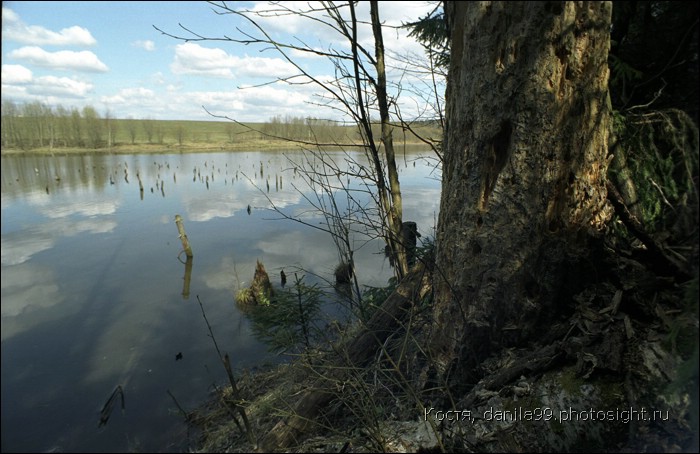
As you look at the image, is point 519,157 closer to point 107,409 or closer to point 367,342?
point 367,342

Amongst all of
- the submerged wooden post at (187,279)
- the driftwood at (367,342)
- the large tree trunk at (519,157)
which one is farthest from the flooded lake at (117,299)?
the large tree trunk at (519,157)

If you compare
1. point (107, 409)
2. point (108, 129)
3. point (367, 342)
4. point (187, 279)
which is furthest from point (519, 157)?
point (108, 129)

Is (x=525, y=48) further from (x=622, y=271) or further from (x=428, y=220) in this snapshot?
(x=428, y=220)

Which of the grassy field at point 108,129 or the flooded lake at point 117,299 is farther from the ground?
the grassy field at point 108,129

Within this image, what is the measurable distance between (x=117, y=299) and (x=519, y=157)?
1015 centimetres

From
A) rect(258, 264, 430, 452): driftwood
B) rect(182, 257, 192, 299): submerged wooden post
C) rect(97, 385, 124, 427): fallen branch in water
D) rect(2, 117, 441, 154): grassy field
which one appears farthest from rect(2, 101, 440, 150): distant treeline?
rect(182, 257, 192, 299): submerged wooden post

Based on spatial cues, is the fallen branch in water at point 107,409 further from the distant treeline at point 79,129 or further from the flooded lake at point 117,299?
the distant treeline at point 79,129

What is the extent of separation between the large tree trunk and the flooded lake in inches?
94.2

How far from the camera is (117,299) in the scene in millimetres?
9703

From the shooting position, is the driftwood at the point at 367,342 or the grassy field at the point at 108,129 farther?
the driftwood at the point at 367,342

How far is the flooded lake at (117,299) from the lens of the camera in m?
2.48

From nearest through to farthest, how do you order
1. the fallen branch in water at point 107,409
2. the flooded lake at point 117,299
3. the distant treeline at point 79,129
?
the distant treeline at point 79,129 → the flooded lake at point 117,299 → the fallen branch in water at point 107,409

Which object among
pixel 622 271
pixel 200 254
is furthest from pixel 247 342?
pixel 622 271

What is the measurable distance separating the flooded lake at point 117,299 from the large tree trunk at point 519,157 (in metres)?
2.39
